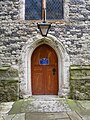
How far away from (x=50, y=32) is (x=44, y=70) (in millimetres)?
1450

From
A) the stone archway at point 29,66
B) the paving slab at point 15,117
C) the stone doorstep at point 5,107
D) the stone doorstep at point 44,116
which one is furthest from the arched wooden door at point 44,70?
the paving slab at point 15,117

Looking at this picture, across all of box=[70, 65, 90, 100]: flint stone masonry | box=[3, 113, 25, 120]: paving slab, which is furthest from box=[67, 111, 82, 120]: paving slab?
box=[70, 65, 90, 100]: flint stone masonry

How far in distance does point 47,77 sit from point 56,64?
60 centimetres

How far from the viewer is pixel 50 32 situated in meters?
7.41

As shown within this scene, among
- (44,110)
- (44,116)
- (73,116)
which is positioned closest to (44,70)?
(44,110)

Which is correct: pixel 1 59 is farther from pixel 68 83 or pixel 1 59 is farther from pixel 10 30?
pixel 68 83

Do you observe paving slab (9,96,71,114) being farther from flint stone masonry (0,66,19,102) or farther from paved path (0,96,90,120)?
flint stone masonry (0,66,19,102)

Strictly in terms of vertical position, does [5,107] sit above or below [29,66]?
below

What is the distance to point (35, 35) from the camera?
291 inches

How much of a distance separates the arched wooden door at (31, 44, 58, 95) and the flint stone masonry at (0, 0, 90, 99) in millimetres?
574

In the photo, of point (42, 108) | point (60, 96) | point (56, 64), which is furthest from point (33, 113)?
point (56, 64)

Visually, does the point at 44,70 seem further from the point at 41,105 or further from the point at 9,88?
the point at 41,105

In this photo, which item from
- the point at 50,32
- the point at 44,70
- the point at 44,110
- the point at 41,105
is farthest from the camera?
the point at 44,70

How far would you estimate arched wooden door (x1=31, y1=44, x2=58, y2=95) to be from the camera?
7.74 meters
